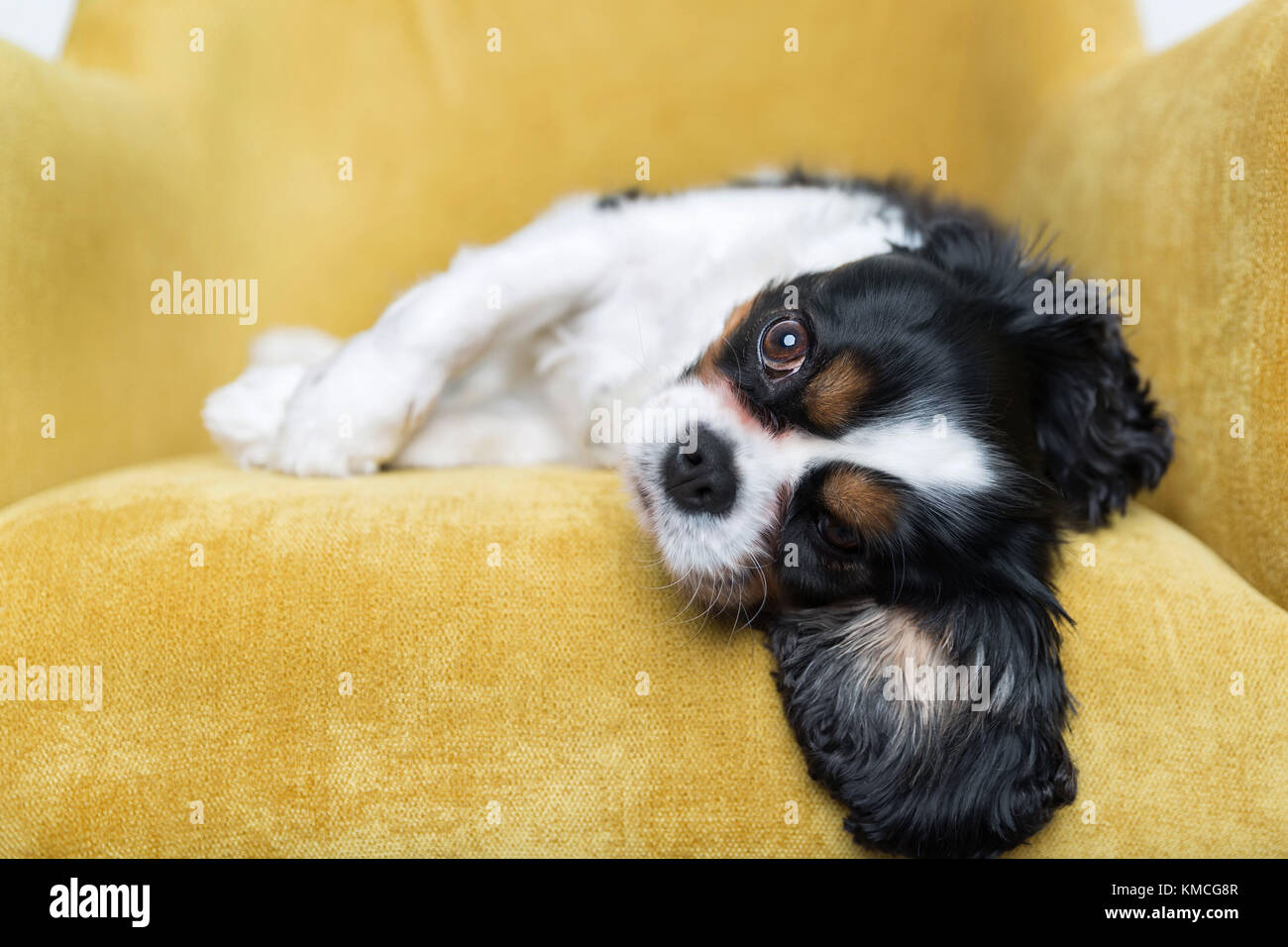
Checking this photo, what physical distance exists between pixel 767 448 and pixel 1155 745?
65 centimetres

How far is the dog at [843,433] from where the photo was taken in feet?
4.25

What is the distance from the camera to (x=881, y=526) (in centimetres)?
136

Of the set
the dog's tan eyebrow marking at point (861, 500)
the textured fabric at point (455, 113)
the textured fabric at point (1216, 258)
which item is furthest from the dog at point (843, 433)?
the textured fabric at point (455, 113)

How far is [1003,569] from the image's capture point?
140cm

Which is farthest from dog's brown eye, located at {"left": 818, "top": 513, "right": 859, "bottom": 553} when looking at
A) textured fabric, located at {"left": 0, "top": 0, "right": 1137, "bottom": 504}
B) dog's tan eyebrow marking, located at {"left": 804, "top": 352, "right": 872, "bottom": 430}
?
textured fabric, located at {"left": 0, "top": 0, "right": 1137, "bottom": 504}

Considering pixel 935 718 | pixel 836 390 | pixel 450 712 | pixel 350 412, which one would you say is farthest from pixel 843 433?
pixel 350 412

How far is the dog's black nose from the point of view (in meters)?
1.42

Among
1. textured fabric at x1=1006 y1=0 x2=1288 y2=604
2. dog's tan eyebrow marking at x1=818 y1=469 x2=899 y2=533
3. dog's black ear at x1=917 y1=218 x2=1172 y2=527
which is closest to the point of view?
dog's tan eyebrow marking at x1=818 y1=469 x2=899 y2=533

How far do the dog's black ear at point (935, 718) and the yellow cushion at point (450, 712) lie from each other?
0.05 m

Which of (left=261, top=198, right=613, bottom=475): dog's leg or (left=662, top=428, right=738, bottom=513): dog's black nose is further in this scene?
(left=261, top=198, right=613, bottom=475): dog's leg

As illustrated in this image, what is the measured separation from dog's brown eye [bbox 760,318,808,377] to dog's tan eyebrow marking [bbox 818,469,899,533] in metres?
0.18

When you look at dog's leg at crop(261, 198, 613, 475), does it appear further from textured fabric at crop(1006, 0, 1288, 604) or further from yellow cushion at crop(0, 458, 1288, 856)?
textured fabric at crop(1006, 0, 1288, 604)
